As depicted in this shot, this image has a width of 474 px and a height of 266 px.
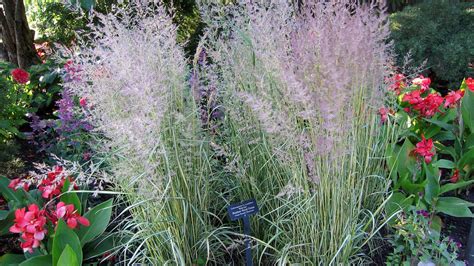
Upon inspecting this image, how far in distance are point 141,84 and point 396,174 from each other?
4.43ft

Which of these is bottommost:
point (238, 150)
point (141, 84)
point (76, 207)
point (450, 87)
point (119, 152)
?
point (450, 87)

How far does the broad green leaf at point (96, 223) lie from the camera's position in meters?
1.86

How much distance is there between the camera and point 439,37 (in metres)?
4.18

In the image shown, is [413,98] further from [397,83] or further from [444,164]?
[444,164]

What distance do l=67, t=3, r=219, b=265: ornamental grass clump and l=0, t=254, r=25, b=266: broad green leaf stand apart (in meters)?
0.47

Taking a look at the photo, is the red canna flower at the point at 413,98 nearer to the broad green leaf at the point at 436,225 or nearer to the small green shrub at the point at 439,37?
the broad green leaf at the point at 436,225

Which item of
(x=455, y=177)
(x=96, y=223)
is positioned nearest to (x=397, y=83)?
(x=455, y=177)

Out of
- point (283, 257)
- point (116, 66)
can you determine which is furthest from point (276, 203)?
point (116, 66)

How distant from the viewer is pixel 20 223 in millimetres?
1619

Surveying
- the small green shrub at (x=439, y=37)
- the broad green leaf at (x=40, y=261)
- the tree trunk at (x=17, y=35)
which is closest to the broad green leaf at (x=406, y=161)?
the broad green leaf at (x=40, y=261)

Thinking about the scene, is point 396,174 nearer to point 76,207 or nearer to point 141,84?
point 141,84

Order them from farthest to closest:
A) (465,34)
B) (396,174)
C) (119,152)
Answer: (465,34) < (396,174) < (119,152)

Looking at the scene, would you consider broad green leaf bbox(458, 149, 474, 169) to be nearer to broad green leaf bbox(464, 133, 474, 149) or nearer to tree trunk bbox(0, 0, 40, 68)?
broad green leaf bbox(464, 133, 474, 149)

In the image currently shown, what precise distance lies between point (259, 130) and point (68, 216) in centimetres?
83
